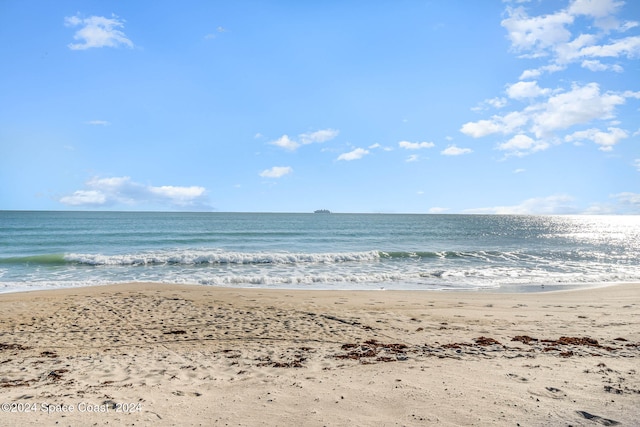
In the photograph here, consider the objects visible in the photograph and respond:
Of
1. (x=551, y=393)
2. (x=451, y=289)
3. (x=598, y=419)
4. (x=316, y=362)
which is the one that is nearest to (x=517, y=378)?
(x=551, y=393)

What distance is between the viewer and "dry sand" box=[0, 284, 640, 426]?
15.6 ft

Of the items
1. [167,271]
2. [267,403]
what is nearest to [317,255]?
[167,271]

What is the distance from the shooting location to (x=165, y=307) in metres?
12.2

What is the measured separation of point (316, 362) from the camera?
6918mm

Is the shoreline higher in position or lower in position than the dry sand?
lower

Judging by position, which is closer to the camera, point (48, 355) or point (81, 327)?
point (48, 355)

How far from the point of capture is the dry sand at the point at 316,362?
475 centimetres

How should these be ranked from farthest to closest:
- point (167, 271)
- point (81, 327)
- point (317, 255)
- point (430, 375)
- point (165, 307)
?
1. point (317, 255)
2. point (167, 271)
3. point (165, 307)
4. point (81, 327)
5. point (430, 375)

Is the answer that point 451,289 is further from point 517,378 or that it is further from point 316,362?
point 316,362

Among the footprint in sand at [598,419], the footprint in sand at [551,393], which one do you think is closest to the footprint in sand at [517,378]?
the footprint in sand at [551,393]

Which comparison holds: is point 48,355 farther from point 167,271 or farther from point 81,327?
point 167,271

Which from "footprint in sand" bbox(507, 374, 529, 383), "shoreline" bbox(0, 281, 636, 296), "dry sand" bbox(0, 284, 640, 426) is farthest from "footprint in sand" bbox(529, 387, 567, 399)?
"shoreline" bbox(0, 281, 636, 296)

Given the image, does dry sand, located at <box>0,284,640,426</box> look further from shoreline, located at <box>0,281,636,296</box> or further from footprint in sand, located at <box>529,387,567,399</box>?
shoreline, located at <box>0,281,636,296</box>

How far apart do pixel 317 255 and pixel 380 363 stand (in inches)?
880
